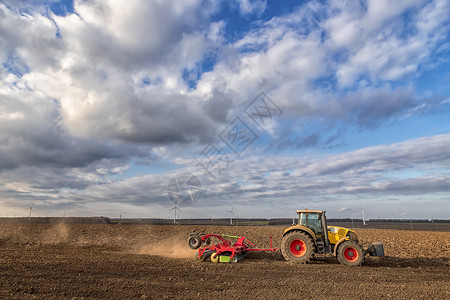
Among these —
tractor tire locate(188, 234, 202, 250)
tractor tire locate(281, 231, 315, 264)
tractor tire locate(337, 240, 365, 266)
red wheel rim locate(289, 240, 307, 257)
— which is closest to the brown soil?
tractor tire locate(337, 240, 365, 266)

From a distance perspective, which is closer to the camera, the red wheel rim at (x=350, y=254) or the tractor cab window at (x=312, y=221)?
the red wheel rim at (x=350, y=254)

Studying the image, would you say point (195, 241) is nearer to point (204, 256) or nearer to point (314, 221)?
point (204, 256)

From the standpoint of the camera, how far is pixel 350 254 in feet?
53.2

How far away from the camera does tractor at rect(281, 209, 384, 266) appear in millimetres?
16016

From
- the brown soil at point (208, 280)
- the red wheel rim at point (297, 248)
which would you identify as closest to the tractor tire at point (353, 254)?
the brown soil at point (208, 280)

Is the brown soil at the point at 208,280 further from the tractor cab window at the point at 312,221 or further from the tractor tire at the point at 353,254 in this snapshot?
the tractor cab window at the point at 312,221

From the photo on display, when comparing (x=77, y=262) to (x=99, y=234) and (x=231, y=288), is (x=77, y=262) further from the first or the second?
(x=99, y=234)

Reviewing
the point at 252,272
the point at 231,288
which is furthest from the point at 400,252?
the point at 231,288

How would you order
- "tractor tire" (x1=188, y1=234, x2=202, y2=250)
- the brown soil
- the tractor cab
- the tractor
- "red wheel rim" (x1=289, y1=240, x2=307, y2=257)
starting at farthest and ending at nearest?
"tractor tire" (x1=188, y1=234, x2=202, y2=250) < the tractor cab < "red wheel rim" (x1=289, y1=240, x2=307, y2=257) < the tractor < the brown soil

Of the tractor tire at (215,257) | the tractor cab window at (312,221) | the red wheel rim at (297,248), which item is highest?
Result: the tractor cab window at (312,221)

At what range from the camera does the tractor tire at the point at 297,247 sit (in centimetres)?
1634

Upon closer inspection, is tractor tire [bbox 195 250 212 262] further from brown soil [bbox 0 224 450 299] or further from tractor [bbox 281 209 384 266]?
tractor [bbox 281 209 384 266]

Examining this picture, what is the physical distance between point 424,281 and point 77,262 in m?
16.1

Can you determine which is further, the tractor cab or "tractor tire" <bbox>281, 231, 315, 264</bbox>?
the tractor cab
